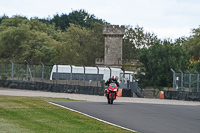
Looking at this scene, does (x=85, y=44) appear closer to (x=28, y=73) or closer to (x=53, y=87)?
(x=28, y=73)

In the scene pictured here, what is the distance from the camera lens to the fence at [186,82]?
38281 millimetres

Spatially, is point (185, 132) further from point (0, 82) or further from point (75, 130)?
point (0, 82)

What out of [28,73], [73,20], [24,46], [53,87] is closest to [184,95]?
[53,87]

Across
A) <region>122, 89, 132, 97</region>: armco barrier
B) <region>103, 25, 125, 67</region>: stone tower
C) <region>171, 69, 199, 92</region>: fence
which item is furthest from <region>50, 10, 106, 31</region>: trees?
<region>171, 69, 199, 92</region>: fence

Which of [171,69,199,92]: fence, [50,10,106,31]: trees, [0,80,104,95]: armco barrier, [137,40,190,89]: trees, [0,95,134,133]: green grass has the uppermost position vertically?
[50,10,106,31]: trees

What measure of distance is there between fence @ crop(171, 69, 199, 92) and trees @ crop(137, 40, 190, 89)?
72.7 ft

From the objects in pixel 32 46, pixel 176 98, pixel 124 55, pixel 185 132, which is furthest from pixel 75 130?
pixel 124 55

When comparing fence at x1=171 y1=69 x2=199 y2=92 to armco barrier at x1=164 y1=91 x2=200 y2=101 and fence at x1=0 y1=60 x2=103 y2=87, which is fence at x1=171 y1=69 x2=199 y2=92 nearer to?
armco barrier at x1=164 y1=91 x2=200 y2=101

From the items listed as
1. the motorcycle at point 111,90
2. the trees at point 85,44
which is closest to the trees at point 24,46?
the trees at point 85,44

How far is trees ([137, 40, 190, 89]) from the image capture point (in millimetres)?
62938

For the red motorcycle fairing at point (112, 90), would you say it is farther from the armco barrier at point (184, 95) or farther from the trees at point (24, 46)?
the trees at point (24, 46)

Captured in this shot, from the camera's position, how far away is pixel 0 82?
46.3m

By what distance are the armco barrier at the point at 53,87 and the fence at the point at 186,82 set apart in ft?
20.3

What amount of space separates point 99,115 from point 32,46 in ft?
216
